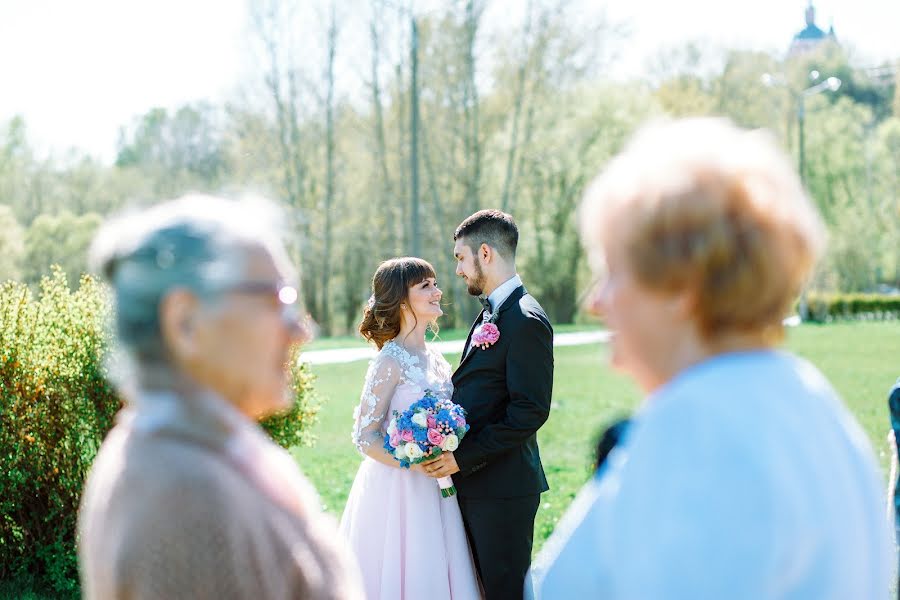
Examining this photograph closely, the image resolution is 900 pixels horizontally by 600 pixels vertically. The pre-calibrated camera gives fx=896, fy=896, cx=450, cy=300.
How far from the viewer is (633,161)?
157cm

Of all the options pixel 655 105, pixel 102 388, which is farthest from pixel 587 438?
pixel 655 105

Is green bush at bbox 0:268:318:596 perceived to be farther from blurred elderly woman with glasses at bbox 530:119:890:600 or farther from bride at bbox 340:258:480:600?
blurred elderly woman with glasses at bbox 530:119:890:600

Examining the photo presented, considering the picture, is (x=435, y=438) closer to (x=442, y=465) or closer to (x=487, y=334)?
(x=442, y=465)

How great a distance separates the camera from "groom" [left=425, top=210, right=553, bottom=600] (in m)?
4.56

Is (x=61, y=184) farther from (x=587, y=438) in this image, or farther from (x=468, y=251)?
(x=468, y=251)

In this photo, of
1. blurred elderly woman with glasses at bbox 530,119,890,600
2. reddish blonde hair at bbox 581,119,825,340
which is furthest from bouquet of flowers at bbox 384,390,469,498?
reddish blonde hair at bbox 581,119,825,340

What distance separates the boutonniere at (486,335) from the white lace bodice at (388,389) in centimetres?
37

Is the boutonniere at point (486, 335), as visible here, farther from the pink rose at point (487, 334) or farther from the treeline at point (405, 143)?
the treeline at point (405, 143)

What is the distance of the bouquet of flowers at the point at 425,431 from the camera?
4426 mm

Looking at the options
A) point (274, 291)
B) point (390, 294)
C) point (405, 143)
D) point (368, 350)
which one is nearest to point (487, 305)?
point (390, 294)

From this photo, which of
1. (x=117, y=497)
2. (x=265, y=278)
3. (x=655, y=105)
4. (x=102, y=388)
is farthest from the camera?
(x=655, y=105)

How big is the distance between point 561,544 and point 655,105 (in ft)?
153

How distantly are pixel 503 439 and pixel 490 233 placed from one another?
44.8 inches

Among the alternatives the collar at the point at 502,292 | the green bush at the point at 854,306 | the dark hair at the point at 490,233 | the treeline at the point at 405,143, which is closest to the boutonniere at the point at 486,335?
the collar at the point at 502,292
